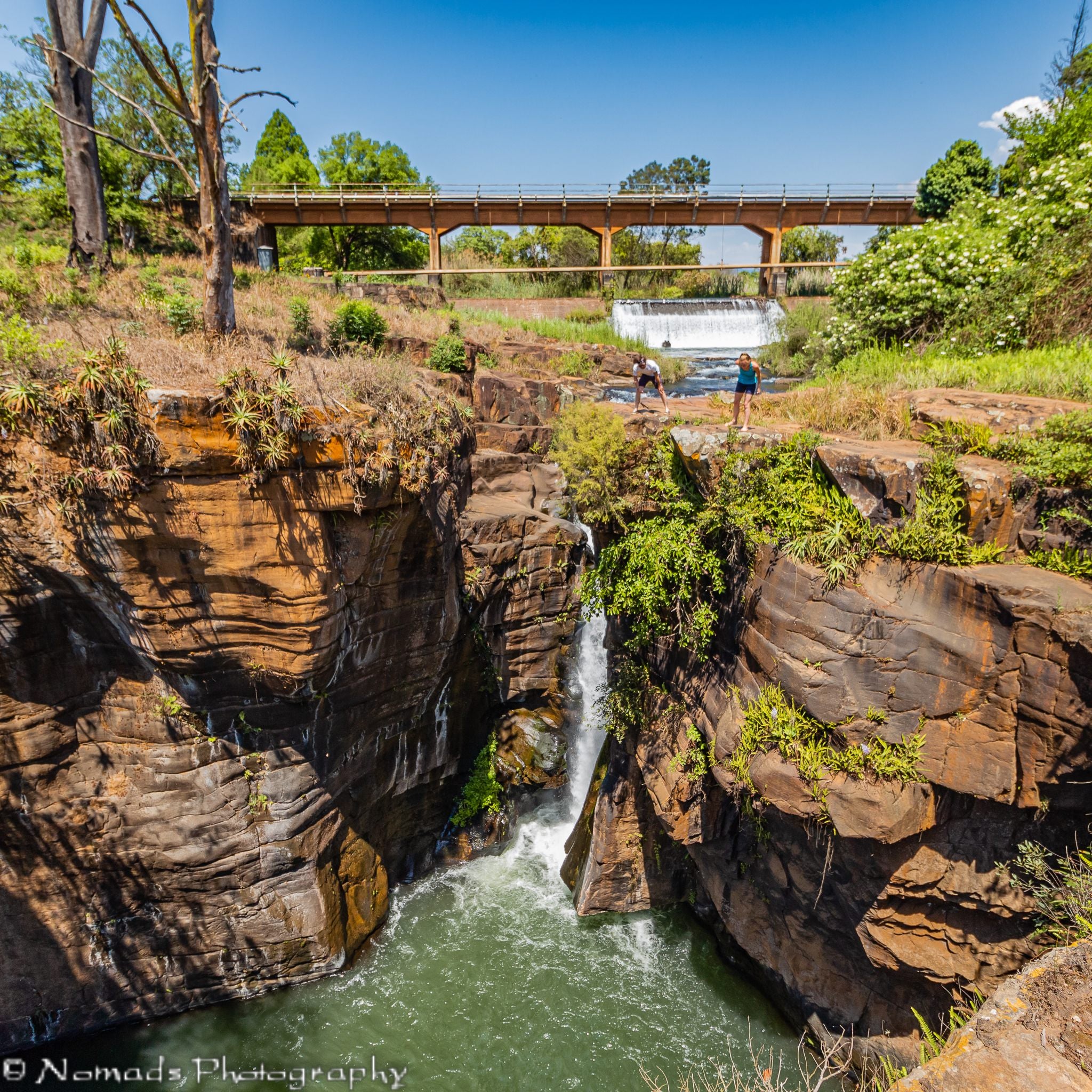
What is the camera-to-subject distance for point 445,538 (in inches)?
388

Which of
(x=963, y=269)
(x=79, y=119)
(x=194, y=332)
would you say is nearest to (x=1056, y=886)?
(x=963, y=269)

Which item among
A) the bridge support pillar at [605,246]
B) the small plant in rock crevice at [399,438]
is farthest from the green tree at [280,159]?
the small plant in rock crevice at [399,438]

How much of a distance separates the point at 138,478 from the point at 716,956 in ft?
34.3

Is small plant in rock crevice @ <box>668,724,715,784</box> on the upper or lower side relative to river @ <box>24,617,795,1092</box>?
upper

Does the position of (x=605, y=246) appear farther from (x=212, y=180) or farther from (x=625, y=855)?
(x=625, y=855)

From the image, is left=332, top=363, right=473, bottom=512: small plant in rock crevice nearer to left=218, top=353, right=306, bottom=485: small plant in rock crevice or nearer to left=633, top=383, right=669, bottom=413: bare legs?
left=218, top=353, right=306, bottom=485: small plant in rock crevice

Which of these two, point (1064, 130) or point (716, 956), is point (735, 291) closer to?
point (1064, 130)

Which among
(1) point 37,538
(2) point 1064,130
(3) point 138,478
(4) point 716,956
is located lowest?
(4) point 716,956

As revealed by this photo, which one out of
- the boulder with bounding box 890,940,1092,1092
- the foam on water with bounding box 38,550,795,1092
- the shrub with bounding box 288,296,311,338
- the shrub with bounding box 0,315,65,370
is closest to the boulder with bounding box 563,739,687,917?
the foam on water with bounding box 38,550,795,1092

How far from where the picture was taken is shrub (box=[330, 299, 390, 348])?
46.7 feet

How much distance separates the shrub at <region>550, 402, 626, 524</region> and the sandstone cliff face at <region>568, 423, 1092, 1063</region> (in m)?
1.47

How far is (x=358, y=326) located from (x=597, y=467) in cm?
796

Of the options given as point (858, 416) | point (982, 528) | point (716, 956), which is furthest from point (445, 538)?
point (716, 956)

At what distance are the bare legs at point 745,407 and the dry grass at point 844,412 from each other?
1.02ft
